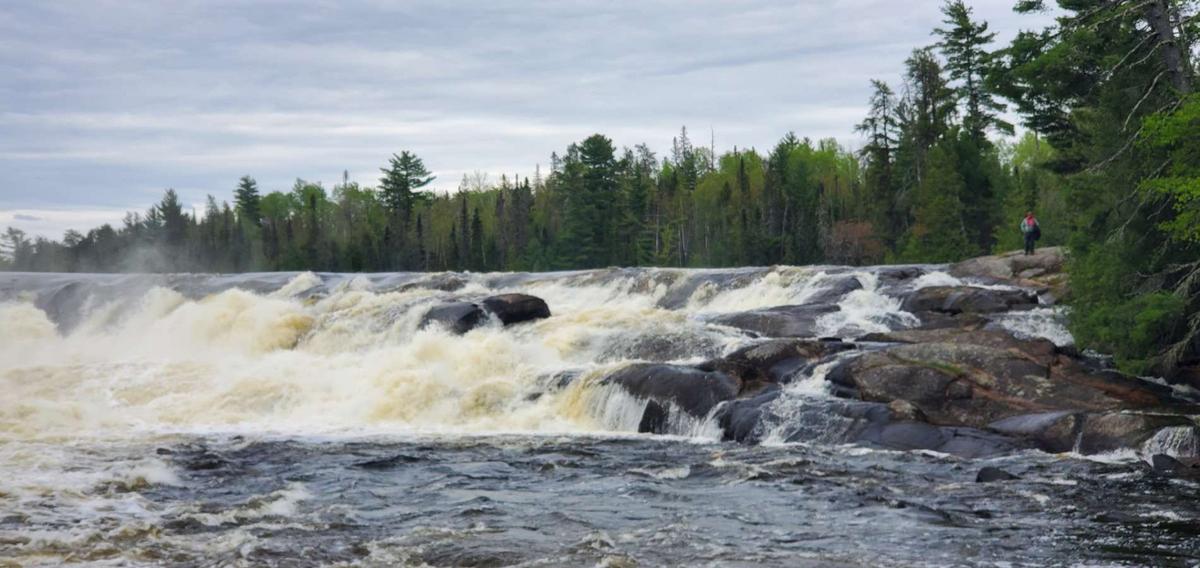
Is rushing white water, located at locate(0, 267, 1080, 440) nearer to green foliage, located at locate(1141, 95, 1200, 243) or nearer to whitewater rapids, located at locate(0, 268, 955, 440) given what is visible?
whitewater rapids, located at locate(0, 268, 955, 440)

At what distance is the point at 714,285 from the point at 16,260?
108 m

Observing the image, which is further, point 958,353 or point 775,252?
point 775,252

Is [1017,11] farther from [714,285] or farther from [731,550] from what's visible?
[731,550]

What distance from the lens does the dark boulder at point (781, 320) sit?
76.9 ft

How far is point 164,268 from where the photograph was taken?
115 m

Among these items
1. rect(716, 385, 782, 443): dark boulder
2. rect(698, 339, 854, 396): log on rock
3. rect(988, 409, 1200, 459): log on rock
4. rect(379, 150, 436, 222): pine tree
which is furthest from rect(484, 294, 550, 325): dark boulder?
rect(379, 150, 436, 222): pine tree

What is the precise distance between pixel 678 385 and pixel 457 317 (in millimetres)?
8801

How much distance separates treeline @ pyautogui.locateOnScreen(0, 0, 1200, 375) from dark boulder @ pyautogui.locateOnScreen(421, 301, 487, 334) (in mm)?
12916

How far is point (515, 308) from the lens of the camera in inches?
1036

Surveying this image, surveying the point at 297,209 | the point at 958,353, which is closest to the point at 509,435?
the point at 958,353

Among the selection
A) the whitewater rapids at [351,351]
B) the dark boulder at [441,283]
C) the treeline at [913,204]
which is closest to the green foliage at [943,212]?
the treeline at [913,204]

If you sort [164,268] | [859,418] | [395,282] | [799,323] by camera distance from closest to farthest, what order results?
[859,418] → [799,323] → [395,282] → [164,268]

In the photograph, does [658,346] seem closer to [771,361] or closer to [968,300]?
[771,361]

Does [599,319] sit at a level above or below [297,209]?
below
